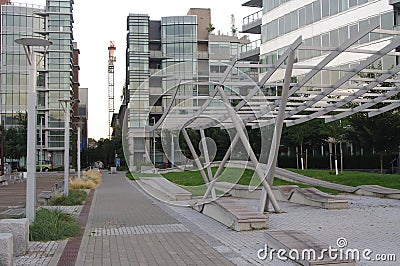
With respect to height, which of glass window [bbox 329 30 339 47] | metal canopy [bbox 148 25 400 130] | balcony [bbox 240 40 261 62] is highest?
balcony [bbox 240 40 261 62]

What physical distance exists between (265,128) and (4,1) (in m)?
67.1

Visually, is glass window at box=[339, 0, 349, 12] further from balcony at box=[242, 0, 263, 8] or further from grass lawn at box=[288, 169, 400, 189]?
grass lawn at box=[288, 169, 400, 189]

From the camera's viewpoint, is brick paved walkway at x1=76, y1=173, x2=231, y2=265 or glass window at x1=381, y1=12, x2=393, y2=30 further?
glass window at x1=381, y1=12, x2=393, y2=30

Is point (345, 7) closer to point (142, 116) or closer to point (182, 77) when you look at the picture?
point (142, 116)

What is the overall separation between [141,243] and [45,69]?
68243 millimetres

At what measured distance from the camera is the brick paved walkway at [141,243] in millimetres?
8883

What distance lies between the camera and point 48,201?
20.0m

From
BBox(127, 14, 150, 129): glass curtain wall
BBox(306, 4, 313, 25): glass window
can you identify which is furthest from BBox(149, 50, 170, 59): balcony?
BBox(306, 4, 313, 25): glass window

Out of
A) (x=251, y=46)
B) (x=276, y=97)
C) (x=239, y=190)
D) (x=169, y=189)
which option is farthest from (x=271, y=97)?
(x=251, y=46)

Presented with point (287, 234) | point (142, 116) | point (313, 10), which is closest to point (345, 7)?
point (313, 10)

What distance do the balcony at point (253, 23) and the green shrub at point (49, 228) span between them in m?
43.7

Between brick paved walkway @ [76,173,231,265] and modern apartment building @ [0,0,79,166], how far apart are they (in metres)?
61.4

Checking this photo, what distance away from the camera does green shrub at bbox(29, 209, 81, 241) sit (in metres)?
11.2

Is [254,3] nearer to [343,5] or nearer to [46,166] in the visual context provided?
[343,5]
